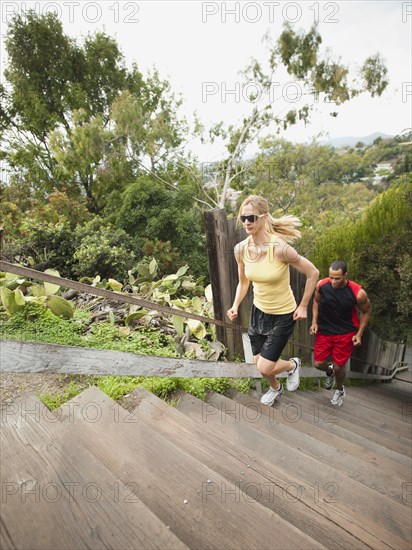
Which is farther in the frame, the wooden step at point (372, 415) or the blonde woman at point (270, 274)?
the wooden step at point (372, 415)

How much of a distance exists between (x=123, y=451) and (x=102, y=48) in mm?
16326

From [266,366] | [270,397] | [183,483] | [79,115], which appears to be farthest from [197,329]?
[79,115]

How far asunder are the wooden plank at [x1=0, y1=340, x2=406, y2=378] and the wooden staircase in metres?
0.33

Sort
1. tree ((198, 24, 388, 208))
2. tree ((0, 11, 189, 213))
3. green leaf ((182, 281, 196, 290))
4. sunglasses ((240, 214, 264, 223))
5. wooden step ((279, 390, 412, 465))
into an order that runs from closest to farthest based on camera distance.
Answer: sunglasses ((240, 214, 264, 223)), wooden step ((279, 390, 412, 465)), green leaf ((182, 281, 196, 290)), tree ((0, 11, 189, 213)), tree ((198, 24, 388, 208))

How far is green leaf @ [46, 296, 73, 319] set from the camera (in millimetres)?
3705

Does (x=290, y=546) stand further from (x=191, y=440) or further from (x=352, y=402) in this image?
(x=352, y=402)

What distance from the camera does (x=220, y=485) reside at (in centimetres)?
150

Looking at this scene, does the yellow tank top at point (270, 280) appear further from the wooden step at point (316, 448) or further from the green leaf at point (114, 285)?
the green leaf at point (114, 285)

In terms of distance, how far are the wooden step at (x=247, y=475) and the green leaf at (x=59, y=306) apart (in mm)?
1853

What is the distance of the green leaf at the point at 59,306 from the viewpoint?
371 centimetres

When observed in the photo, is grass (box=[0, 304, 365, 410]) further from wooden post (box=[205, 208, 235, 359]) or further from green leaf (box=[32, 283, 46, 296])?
wooden post (box=[205, 208, 235, 359])

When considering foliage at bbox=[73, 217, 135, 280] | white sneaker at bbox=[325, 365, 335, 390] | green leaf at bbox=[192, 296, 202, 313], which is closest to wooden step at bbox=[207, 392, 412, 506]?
white sneaker at bbox=[325, 365, 335, 390]

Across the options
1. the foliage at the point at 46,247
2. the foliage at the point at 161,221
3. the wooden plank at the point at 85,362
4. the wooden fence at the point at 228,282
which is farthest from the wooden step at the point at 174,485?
the foliage at the point at 161,221

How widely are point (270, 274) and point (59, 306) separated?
2542 mm
